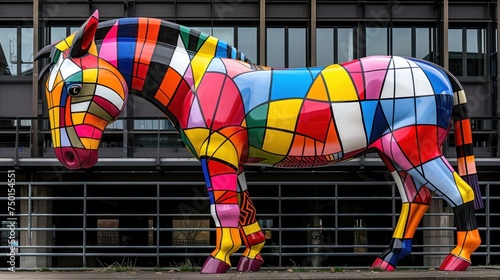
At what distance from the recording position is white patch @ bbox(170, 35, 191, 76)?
6617 mm

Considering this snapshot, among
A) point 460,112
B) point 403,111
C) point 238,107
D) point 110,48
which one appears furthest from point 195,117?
point 460,112

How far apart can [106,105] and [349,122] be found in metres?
2.91

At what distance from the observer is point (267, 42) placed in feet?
57.5

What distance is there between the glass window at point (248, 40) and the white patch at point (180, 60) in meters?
10.9

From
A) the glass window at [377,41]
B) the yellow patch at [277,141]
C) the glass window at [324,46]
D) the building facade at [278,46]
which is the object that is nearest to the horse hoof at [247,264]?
the yellow patch at [277,141]

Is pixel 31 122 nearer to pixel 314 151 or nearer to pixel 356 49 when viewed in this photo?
pixel 356 49

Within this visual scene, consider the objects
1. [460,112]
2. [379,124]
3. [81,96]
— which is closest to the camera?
[81,96]

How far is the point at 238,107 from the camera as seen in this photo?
654 centimetres

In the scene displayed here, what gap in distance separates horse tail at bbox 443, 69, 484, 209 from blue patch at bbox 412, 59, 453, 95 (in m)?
0.16

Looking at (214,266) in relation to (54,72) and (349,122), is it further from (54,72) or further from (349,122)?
(54,72)

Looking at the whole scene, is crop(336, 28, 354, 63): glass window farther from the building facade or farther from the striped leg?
the striped leg

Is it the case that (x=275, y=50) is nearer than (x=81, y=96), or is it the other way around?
(x=81, y=96)

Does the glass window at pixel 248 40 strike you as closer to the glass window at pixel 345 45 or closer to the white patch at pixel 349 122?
the glass window at pixel 345 45

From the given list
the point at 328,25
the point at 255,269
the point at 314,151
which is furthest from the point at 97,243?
the point at 314,151
